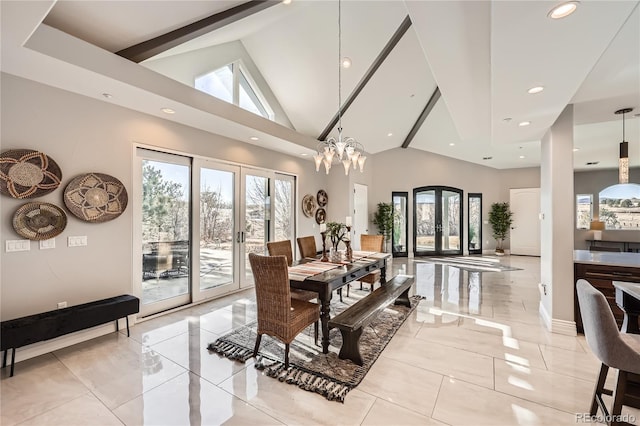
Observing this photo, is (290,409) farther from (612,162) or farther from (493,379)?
(612,162)

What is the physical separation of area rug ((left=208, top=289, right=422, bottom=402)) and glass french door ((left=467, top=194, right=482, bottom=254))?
23.7 ft

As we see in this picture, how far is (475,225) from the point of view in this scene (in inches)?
377

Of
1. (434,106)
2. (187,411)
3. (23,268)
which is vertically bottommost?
(187,411)

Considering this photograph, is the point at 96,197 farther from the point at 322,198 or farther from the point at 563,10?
the point at 322,198

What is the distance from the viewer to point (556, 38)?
1.81m

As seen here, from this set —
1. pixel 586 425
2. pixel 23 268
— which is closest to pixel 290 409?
pixel 586 425

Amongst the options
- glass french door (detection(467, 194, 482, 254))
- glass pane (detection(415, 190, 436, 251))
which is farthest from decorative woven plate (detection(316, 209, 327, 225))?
glass french door (detection(467, 194, 482, 254))

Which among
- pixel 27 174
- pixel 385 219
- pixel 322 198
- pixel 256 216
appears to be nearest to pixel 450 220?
pixel 385 219

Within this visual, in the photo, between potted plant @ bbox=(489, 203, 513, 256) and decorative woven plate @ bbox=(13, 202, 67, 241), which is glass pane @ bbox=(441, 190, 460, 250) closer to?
potted plant @ bbox=(489, 203, 513, 256)

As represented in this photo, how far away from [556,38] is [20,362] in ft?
17.0

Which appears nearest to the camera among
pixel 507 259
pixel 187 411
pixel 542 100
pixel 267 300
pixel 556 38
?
pixel 556 38

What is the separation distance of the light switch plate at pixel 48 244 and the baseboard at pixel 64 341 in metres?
0.95

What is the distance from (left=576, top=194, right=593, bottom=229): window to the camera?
8672 mm

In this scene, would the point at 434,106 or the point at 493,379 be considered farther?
the point at 434,106
